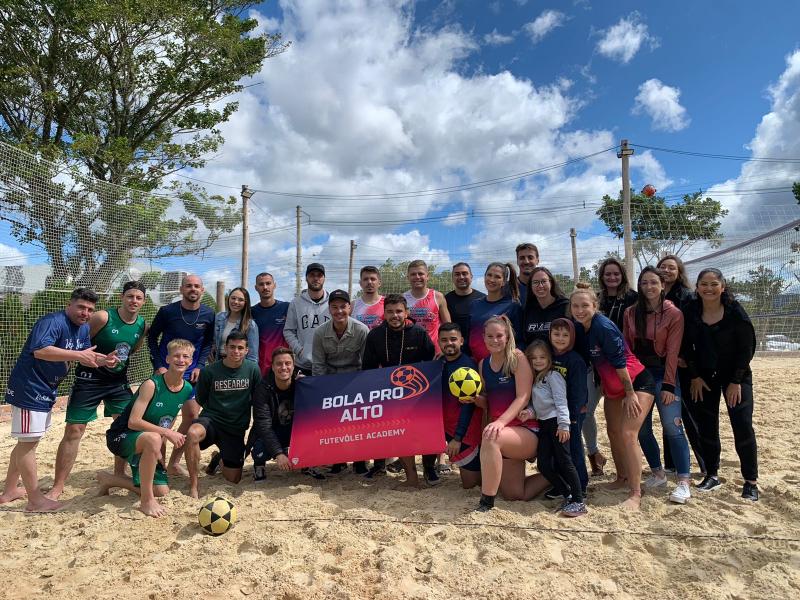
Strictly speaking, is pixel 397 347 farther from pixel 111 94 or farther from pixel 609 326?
pixel 111 94

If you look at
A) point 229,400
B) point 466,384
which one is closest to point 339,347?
point 229,400

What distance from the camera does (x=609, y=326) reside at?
11.1 ft

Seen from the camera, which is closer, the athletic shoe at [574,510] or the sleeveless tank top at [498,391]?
the athletic shoe at [574,510]

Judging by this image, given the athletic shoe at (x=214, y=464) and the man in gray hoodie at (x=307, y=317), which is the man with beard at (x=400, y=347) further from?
the athletic shoe at (x=214, y=464)

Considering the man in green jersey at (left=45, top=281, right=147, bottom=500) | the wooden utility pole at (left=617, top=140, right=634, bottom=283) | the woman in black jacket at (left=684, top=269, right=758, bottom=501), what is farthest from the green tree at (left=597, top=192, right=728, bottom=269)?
the man in green jersey at (left=45, top=281, right=147, bottom=500)

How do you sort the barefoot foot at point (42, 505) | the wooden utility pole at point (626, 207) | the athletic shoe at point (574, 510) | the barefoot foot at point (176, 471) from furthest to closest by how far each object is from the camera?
the wooden utility pole at point (626, 207)
the barefoot foot at point (176, 471)
the barefoot foot at point (42, 505)
the athletic shoe at point (574, 510)

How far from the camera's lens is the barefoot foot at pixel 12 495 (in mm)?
3805

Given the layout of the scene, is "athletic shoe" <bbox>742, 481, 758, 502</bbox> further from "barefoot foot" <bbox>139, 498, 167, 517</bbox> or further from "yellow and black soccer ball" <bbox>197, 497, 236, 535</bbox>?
"barefoot foot" <bbox>139, 498, 167, 517</bbox>

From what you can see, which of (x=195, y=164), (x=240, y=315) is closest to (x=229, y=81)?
(x=195, y=164)

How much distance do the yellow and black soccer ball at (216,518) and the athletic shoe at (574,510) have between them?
2.17 metres

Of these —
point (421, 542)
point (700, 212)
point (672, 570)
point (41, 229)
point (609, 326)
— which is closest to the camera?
point (672, 570)

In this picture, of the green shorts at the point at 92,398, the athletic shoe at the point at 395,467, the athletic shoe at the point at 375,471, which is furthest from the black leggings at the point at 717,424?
the green shorts at the point at 92,398

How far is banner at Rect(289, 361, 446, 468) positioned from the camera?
384cm

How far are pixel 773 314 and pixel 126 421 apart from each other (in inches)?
487
